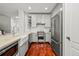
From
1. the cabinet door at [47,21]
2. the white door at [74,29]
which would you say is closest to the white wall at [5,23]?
the cabinet door at [47,21]

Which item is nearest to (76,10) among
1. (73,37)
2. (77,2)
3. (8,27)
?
(77,2)

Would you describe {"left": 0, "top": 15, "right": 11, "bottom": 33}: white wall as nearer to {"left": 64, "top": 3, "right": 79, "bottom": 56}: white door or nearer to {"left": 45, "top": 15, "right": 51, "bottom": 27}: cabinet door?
{"left": 45, "top": 15, "right": 51, "bottom": 27}: cabinet door

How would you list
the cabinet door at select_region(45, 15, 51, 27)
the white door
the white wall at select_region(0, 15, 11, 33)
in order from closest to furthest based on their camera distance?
the white door < the white wall at select_region(0, 15, 11, 33) < the cabinet door at select_region(45, 15, 51, 27)

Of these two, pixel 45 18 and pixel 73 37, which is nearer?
pixel 73 37

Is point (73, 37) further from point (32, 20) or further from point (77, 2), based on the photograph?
point (32, 20)

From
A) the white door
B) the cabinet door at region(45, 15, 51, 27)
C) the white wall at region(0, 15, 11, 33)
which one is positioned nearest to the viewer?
the white door

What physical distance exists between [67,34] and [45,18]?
6.06 m

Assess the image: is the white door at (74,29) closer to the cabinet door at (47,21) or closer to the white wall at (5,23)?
the white wall at (5,23)

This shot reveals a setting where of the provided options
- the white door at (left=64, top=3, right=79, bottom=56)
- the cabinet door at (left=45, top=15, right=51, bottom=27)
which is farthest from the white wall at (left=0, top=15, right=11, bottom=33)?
the white door at (left=64, top=3, right=79, bottom=56)

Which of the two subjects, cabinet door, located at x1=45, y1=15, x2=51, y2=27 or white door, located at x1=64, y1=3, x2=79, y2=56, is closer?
white door, located at x1=64, y1=3, x2=79, y2=56

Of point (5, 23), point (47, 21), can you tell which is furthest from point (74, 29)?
point (47, 21)

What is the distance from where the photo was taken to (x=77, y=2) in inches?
84.4

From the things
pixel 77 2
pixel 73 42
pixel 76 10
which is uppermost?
pixel 77 2

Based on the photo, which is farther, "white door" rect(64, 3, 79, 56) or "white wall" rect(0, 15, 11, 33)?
"white wall" rect(0, 15, 11, 33)
